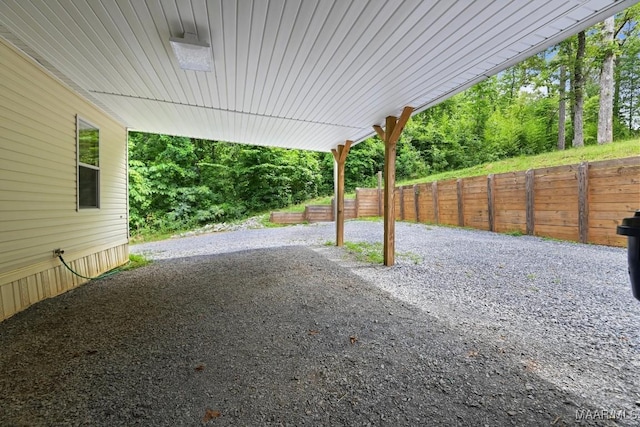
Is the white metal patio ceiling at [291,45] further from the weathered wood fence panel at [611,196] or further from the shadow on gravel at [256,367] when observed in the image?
the weathered wood fence panel at [611,196]

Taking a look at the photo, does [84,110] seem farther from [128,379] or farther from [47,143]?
[128,379]

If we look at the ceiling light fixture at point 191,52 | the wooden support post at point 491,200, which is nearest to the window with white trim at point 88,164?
the ceiling light fixture at point 191,52

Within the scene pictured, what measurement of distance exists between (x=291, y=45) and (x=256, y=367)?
2.65m

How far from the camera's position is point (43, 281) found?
285 cm

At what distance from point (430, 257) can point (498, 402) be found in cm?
356

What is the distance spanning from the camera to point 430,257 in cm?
472

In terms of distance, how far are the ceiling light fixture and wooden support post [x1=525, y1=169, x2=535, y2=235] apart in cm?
679

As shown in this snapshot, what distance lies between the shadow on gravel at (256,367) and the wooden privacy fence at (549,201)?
4681 millimetres

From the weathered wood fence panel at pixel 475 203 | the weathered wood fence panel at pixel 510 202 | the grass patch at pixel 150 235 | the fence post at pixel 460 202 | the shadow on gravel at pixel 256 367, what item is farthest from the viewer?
the grass patch at pixel 150 235

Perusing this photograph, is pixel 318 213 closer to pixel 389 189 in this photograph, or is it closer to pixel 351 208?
pixel 351 208

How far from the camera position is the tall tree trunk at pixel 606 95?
8031 mm

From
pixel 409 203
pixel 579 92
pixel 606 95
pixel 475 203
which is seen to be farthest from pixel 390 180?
pixel 579 92

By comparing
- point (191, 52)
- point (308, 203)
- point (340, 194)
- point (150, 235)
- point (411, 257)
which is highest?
point (191, 52)

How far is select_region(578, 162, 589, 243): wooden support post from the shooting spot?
4.79 metres
